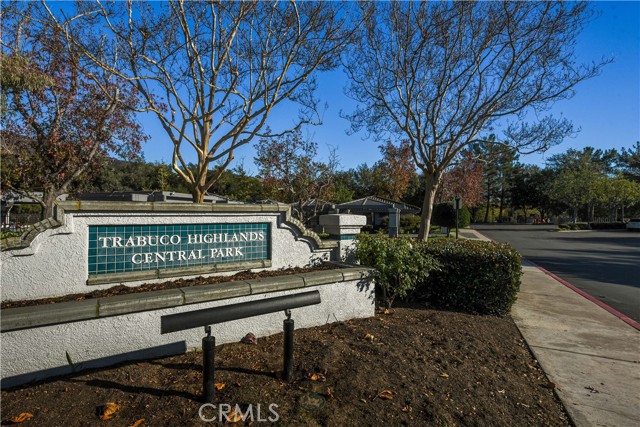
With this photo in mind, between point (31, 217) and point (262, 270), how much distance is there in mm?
27815

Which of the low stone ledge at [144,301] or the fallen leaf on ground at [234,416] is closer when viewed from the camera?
the fallen leaf on ground at [234,416]

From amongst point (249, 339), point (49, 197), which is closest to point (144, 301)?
point (249, 339)

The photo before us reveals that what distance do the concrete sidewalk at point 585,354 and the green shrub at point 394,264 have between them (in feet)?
5.44

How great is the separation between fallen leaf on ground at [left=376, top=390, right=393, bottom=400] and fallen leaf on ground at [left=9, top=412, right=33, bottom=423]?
2667 mm

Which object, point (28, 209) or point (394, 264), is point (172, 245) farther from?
point (28, 209)

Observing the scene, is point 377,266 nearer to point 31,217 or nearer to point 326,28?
point 326,28

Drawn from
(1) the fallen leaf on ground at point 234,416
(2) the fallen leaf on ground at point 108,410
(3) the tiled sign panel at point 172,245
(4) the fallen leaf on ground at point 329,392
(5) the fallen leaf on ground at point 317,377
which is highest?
(3) the tiled sign panel at point 172,245

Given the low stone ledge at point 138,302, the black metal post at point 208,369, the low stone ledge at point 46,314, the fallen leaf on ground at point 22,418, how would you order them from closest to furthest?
1. the fallen leaf on ground at point 22,418
2. the black metal post at point 208,369
3. the low stone ledge at point 46,314
4. the low stone ledge at point 138,302

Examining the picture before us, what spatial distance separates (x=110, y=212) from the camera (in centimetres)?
458

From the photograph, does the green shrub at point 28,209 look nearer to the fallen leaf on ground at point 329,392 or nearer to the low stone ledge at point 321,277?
the low stone ledge at point 321,277

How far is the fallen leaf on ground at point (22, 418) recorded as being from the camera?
2.73 metres

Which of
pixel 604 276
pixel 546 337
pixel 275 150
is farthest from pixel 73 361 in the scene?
pixel 275 150

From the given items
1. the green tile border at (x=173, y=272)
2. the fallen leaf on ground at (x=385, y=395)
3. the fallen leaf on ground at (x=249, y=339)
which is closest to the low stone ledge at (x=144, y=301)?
the fallen leaf on ground at (x=249, y=339)

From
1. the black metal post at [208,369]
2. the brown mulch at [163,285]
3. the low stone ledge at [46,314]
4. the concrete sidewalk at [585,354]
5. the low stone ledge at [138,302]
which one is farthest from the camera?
the brown mulch at [163,285]
